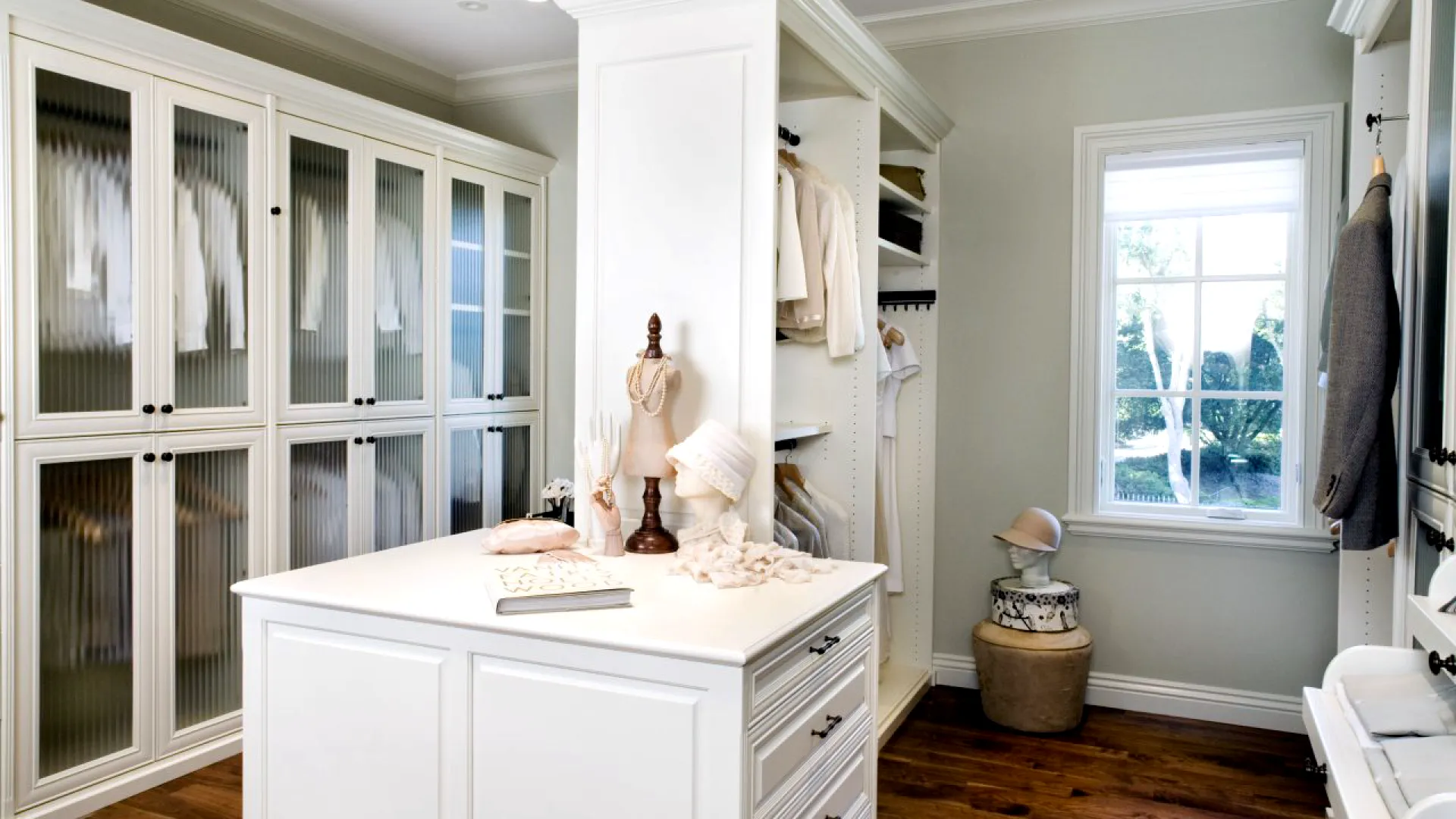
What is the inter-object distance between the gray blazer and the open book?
1.65 metres

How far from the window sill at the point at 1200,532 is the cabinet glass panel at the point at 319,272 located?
2.75m

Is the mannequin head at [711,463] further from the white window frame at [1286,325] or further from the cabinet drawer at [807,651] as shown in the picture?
the white window frame at [1286,325]

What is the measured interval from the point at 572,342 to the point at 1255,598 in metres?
3.00

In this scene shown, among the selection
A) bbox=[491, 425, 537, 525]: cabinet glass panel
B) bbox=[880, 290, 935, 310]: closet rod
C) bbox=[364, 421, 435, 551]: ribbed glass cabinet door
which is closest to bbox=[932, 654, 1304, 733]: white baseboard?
bbox=[880, 290, 935, 310]: closet rod

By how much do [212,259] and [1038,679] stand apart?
3.01m

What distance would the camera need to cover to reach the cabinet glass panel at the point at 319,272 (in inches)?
134

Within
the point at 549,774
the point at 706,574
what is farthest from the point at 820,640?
the point at 549,774

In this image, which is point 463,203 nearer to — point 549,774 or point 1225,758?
point 549,774

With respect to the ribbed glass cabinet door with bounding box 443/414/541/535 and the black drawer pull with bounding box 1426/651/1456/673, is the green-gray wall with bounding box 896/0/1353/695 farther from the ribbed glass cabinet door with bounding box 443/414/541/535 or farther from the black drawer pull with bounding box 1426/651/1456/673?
the black drawer pull with bounding box 1426/651/1456/673

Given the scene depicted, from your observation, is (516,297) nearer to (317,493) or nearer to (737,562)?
(317,493)

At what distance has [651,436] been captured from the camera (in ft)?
8.13

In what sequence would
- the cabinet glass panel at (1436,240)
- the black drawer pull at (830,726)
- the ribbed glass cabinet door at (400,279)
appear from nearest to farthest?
the black drawer pull at (830,726) → the cabinet glass panel at (1436,240) → the ribbed glass cabinet door at (400,279)

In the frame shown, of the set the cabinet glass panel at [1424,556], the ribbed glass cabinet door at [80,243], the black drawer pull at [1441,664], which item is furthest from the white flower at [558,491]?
the black drawer pull at [1441,664]

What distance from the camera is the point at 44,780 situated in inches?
107
